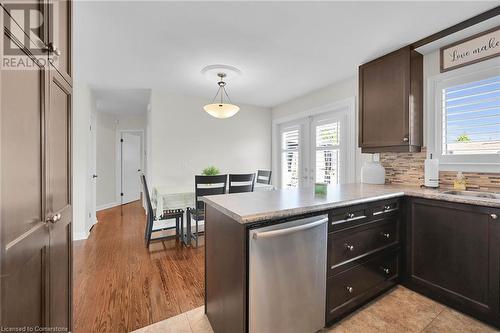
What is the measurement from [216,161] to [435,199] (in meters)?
3.47

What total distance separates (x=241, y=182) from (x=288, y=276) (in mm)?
2153

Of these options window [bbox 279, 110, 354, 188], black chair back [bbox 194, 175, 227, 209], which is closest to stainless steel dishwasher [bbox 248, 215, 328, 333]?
black chair back [bbox 194, 175, 227, 209]

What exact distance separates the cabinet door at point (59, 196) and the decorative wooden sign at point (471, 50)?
3163mm

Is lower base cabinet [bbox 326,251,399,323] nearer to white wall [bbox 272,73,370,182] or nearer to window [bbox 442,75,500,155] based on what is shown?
window [bbox 442,75,500,155]

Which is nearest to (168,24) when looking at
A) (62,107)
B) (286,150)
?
(62,107)

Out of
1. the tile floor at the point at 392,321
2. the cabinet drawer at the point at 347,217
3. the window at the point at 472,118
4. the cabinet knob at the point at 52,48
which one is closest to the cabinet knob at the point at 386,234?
the cabinet drawer at the point at 347,217

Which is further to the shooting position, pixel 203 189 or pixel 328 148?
pixel 328 148

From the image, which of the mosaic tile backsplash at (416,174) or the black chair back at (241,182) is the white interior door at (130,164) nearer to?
the black chair back at (241,182)

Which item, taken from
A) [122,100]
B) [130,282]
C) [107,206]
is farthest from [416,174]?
[107,206]

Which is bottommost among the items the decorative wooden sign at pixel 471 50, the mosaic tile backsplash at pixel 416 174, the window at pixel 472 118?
the mosaic tile backsplash at pixel 416 174

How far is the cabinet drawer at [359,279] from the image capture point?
158 centimetres

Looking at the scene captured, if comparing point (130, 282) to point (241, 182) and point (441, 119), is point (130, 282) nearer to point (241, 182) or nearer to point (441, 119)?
point (241, 182)

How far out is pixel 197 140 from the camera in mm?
4324

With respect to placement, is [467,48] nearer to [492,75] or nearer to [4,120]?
[492,75]
